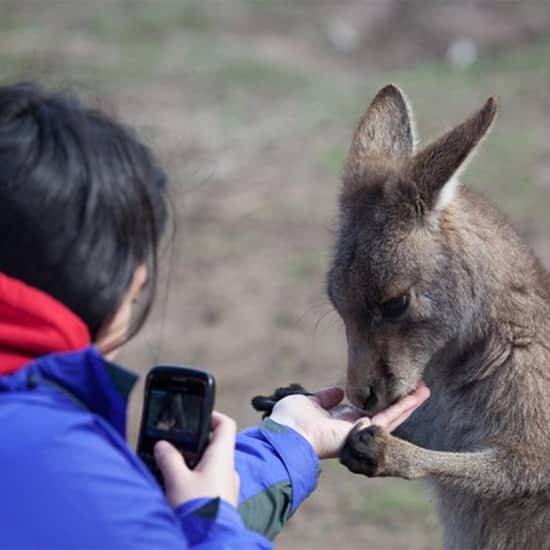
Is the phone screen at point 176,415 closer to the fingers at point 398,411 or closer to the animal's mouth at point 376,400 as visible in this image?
the fingers at point 398,411

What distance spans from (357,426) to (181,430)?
843mm

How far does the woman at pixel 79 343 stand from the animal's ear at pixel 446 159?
1373 millimetres

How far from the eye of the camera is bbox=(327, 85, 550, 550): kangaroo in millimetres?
3215

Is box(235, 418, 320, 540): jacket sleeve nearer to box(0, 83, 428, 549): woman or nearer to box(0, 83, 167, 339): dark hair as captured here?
box(0, 83, 428, 549): woman

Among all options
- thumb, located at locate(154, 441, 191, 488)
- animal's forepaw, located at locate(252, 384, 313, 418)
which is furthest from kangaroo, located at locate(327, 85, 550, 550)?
thumb, located at locate(154, 441, 191, 488)

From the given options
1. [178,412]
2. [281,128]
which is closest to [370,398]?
[178,412]

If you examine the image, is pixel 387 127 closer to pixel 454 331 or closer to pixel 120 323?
pixel 454 331

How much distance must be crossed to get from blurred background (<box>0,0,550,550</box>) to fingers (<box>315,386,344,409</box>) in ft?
6.23

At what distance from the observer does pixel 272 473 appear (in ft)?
7.51

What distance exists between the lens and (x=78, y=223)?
5.69 feet

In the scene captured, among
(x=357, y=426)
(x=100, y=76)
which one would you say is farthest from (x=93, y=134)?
(x=100, y=76)

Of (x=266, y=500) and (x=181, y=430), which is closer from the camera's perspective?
(x=181, y=430)

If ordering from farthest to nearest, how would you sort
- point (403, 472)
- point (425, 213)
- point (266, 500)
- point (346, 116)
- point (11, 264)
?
1. point (346, 116)
2. point (425, 213)
3. point (403, 472)
4. point (266, 500)
5. point (11, 264)

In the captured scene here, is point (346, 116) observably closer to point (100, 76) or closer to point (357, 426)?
point (100, 76)
